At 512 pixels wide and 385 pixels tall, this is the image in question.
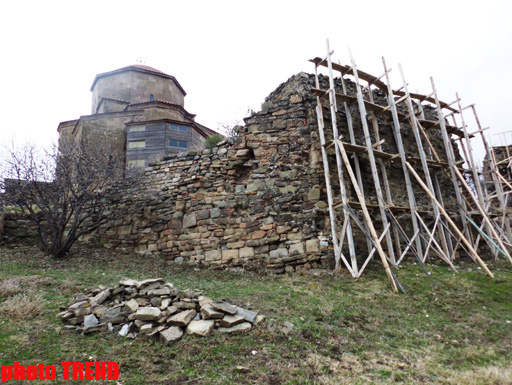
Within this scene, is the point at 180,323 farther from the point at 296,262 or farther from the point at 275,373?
the point at 296,262

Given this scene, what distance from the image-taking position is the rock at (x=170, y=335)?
363cm

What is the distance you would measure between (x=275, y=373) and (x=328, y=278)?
12.2 ft

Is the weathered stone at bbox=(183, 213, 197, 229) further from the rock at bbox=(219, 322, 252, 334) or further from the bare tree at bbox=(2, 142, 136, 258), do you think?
the rock at bbox=(219, 322, 252, 334)

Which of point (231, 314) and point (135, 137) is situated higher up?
point (135, 137)

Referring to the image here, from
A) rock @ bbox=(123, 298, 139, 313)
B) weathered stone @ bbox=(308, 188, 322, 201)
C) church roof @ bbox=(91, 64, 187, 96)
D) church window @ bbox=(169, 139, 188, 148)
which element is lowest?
rock @ bbox=(123, 298, 139, 313)

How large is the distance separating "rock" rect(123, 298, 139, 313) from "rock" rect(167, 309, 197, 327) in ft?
A: 2.00

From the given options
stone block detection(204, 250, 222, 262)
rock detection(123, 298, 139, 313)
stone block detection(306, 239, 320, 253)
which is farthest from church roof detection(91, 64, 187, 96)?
rock detection(123, 298, 139, 313)

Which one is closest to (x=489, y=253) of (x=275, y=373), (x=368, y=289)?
(x=368, y=289)

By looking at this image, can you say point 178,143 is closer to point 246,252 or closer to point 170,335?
point 246,252

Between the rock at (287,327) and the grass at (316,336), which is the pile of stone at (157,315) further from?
the rock at (287,327)

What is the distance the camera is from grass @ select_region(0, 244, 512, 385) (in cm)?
317

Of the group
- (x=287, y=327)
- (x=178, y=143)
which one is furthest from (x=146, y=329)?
(x=178, y=143)

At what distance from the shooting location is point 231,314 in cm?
414

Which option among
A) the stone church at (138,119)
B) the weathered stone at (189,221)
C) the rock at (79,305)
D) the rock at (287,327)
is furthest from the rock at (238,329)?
the stone church at (138,119)
